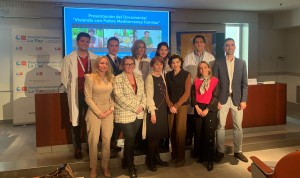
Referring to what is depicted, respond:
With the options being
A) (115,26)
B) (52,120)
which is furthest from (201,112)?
(115,26)

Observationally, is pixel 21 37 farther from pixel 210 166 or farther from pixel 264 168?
pixel 264 168

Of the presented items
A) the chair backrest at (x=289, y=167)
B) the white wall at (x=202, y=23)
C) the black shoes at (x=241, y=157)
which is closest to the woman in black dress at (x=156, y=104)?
the black shoes at (x=241, y=157)

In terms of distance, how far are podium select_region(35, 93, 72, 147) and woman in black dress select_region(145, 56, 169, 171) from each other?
128 cm

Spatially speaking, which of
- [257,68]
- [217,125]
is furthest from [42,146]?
[257,68]

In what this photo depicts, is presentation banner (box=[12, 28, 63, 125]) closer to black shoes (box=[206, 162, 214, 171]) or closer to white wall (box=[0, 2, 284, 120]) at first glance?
white wall (box=[0, 2, 284, 120])

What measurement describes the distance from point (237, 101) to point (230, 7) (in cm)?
357

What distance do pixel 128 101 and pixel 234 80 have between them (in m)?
1.47

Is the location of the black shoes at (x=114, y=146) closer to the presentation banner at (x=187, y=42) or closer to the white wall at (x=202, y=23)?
the white wall at (x=202, y=23)

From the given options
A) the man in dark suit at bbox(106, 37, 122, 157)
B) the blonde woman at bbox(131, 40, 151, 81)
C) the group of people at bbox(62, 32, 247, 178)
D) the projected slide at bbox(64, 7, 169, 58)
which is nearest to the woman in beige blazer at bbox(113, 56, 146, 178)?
the group of people at bbox(62, 32, 247, 178)

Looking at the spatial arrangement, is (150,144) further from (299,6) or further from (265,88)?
(299,6)

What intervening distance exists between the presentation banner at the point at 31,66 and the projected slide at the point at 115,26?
0.31 metres

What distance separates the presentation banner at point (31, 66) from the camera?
5.38m

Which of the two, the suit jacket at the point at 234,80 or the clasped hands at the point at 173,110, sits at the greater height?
the suit jacket at the point at 234,80

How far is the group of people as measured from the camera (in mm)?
3062
